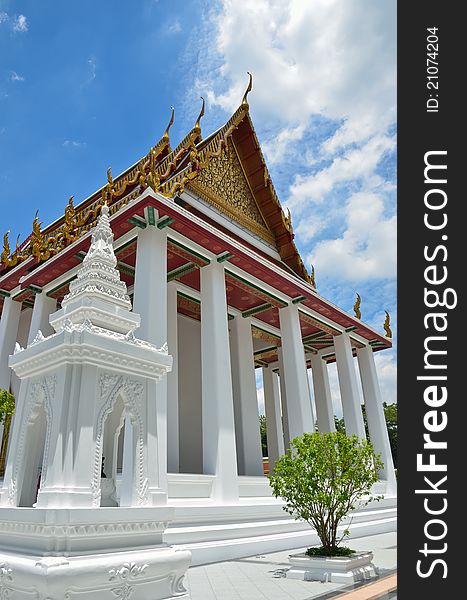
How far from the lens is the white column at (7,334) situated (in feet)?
39.9

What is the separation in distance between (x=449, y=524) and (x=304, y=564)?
3.50 metres

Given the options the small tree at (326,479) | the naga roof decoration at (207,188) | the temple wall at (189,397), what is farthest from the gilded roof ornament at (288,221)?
the small tree at (326,479)

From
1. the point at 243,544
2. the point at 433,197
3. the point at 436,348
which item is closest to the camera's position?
the point at 436,348

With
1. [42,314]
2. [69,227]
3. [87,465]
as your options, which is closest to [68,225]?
[69,227]

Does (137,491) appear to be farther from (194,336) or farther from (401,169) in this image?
(194,336)

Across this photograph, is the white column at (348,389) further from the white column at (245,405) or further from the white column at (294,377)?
the white column at (294,377)

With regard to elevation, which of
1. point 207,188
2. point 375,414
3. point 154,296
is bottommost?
point 375,414

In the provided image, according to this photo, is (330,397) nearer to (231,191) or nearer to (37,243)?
(231,191)

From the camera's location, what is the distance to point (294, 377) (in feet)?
43.0

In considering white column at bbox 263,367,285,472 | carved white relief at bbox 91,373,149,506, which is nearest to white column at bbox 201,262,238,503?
carved white relief at bbox 91,373,149,506

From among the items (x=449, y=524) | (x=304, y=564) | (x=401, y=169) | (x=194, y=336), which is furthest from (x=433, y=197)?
(x=194, y=336)

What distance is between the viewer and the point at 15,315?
13.5 m

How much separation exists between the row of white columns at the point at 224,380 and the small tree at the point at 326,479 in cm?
215

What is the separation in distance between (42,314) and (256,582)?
29.2 feet
